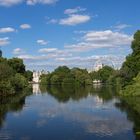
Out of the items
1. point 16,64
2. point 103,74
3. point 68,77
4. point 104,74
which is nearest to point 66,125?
point 16,64

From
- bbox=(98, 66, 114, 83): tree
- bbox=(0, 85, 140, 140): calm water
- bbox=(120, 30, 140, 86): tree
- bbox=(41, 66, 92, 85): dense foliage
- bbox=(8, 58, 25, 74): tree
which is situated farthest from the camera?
bbox=(98, 66, 114, 83): tree

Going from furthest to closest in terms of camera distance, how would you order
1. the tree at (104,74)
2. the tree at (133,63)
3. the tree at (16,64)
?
the tree at (104,74), the tree at (16,64), the tree at (133,63)

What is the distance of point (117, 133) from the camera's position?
3053 cm

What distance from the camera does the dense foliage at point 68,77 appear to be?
524ft

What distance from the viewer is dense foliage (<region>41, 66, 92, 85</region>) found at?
524 ft

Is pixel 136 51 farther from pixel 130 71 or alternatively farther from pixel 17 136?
pixel 17 136

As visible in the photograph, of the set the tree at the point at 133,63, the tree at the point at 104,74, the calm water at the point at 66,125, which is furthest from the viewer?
the tree at the point at 104,74

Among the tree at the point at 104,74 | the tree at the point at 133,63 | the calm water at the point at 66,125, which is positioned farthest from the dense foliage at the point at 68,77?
the calm water at the point at 66,125

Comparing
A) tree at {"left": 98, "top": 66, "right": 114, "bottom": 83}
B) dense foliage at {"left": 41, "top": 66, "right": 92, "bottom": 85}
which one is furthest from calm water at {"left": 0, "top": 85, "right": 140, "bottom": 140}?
tree at {"left": 98, "top": 66, "right": 114, "bottom": 83}

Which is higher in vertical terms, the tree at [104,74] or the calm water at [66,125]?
the tree at [104,74]

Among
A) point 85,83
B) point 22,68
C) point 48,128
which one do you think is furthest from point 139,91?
point 85,83

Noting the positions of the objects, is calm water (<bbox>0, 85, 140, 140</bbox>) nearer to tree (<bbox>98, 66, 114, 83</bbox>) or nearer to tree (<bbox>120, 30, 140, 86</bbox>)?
tree (<bbox>120, 30, 140, 86</bbox>)

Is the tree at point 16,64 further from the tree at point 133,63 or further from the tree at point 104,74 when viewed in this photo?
the tree at point 104,74

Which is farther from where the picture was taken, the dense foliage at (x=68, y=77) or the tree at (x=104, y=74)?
the tree at (x=104, y=74)
